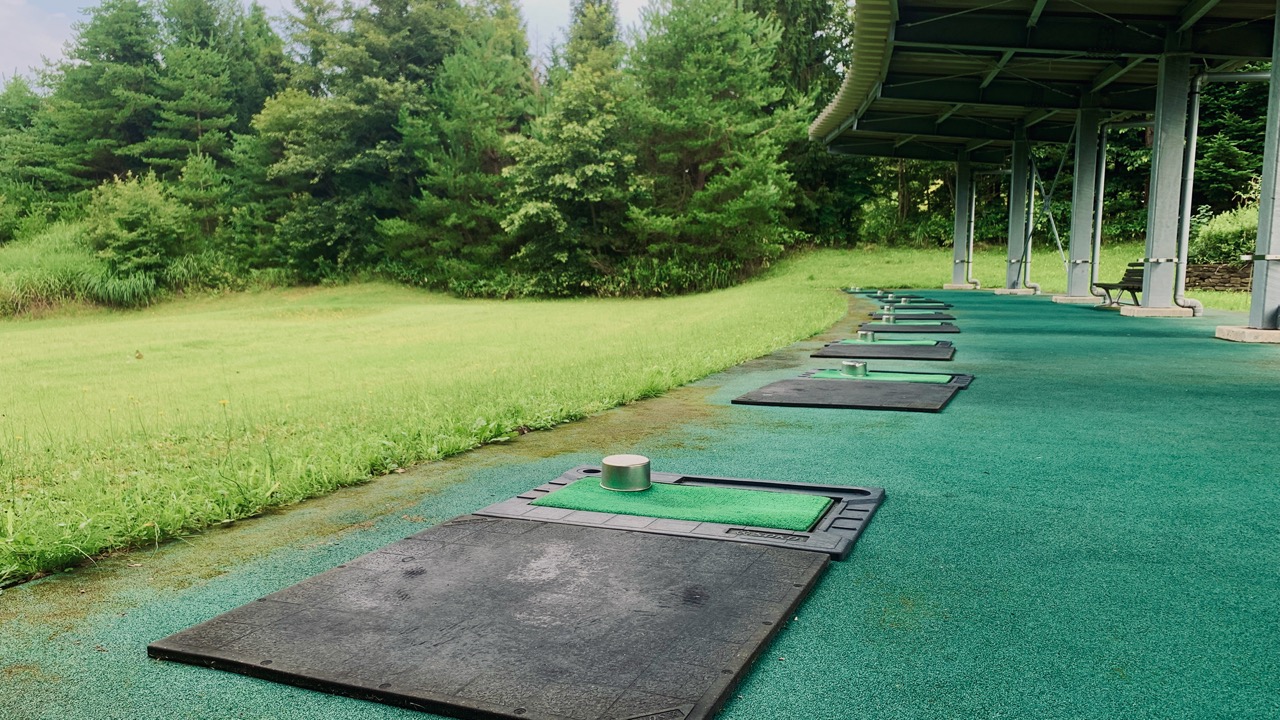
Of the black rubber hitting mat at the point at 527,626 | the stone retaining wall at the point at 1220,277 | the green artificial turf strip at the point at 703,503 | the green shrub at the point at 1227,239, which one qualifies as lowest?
the green artificial turf strip at the point at 703,503

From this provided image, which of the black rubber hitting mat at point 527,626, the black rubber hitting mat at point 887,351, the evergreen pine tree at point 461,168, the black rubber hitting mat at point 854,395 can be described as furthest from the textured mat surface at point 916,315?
the evergreen pine tree at point 461,168

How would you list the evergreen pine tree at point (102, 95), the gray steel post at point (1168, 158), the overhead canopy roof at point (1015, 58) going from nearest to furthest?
1. the overhead canopy roof at point (1015, 58)
2. the gray steel post at point (1168, 158)
3. the evergreen pine tree at point (102, 95)

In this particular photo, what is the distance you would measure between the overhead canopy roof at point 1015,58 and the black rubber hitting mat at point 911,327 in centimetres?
292

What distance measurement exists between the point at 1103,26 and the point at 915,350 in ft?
16.2

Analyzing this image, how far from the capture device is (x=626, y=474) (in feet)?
8.68

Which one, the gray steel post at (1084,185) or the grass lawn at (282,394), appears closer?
the grass lawn at (282,394)

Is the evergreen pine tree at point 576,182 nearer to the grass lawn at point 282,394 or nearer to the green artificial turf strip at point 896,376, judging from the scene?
the grass lawn at point 282,394

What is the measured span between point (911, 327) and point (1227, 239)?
9605mm

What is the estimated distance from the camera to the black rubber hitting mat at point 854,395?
4.17m

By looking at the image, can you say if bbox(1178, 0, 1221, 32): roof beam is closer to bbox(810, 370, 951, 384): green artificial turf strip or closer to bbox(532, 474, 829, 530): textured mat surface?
bbox(810, 370, 951, 384): green artificial turf strip

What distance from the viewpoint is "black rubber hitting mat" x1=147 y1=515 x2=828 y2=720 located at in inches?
53.1

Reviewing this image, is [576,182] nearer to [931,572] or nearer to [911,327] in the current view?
[911,327]

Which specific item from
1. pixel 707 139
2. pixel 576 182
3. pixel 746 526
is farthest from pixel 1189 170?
pixel 707 139

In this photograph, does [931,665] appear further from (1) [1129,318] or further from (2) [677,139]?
(2) [677,139]
